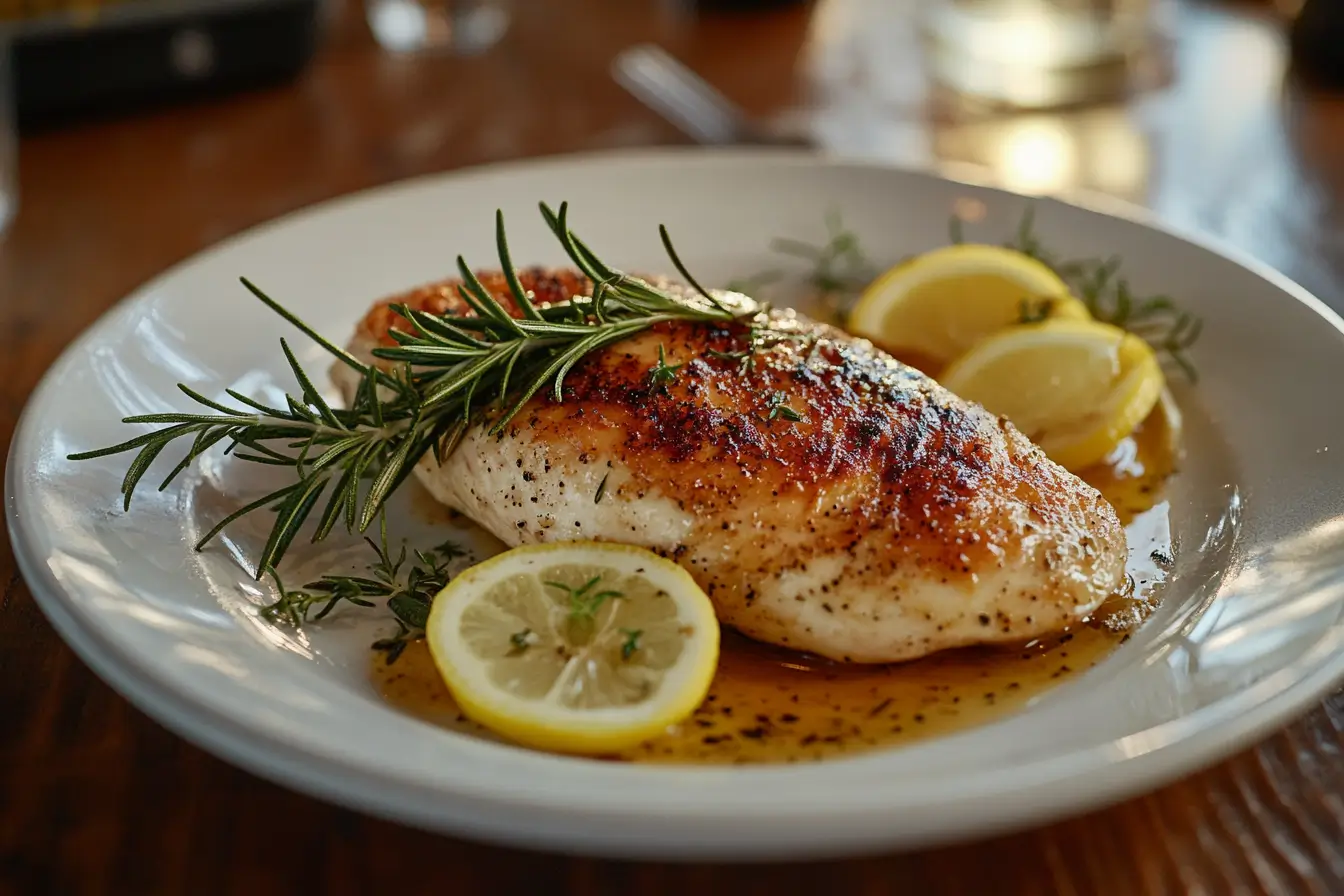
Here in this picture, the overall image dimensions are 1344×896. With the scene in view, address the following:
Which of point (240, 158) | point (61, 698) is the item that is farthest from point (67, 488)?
point (240, 158)

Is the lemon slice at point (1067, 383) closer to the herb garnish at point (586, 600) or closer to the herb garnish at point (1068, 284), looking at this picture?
the herb garnish at point (1068, 284)

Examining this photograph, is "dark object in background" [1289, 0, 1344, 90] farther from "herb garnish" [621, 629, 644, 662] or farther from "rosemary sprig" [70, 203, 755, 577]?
"herb garnish" [621, 629, 644, 662]

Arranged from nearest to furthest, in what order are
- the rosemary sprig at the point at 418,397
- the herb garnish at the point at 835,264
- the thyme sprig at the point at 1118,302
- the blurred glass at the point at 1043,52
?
the rosemary sprig at the point at 418,397, the thyme sprig at the point at 1118,302, the herb garnish at the point at 835,264, the blurred glass at the point at 1043,52

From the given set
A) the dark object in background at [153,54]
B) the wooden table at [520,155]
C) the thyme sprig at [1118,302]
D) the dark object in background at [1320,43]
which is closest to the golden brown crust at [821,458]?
the wooden table at [520,155]

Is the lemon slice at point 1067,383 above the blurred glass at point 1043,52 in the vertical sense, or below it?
below

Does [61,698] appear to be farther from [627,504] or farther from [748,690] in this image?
[748,690]

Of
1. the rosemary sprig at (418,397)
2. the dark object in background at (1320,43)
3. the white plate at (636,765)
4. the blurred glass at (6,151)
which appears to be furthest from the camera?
the dark object in background at (1320,43)

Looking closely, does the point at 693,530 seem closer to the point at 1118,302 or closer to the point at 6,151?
the point at 1118,302
